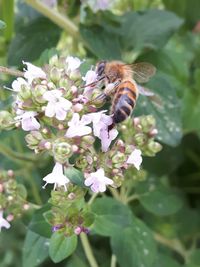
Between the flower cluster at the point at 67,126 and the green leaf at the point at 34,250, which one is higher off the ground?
the flower cluster at the point at 67,126

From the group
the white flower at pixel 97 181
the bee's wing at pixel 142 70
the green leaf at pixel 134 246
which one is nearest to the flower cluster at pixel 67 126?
the white flower at pixel 97 181

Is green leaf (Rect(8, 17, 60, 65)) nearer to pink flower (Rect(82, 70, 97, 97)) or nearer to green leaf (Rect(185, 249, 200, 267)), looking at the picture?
pink flower (Rect(82, 70, 97, 97))

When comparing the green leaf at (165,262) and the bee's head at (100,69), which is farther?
the green leaf at (165,262)

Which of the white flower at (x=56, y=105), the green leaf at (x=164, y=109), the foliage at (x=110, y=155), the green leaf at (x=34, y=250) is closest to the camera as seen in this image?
the white flower at (x=56, y=105)

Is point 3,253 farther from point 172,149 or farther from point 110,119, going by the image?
point 110,119

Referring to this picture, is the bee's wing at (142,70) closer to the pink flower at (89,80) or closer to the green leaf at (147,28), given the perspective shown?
the pink flower at (89,80)

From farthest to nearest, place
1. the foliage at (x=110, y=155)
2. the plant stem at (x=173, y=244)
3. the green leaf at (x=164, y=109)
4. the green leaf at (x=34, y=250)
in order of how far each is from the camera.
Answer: the plant stem at (x=173, y=244)
the green leaf at (x=164, y=109)
the green leaf at (x=34, y=250)
the foliage at (x=110, y=155)

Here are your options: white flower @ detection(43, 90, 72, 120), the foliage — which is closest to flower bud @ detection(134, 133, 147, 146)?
the foliage
